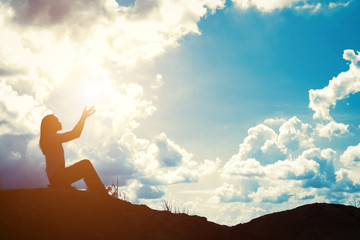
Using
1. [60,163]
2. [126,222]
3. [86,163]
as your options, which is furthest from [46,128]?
[126,222]

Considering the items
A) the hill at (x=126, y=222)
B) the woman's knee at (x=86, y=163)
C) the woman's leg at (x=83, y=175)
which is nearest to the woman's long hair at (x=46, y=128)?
the woman's leg at (x=83, y=175)

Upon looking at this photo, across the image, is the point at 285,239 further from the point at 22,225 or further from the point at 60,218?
the point at 22,225

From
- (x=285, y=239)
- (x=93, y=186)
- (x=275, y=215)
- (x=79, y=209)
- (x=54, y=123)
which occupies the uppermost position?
(x=54, y=123)

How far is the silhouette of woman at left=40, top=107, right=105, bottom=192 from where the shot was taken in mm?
7652

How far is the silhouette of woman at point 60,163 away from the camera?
765 centimetres

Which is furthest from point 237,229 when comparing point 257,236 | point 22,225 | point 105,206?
point 22,225

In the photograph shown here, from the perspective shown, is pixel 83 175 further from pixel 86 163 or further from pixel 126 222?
pixel 126 222

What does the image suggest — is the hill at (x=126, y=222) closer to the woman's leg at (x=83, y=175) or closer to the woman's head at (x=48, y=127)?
the woman's leg at (x=83, y=175)

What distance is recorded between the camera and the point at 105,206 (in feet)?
24.6

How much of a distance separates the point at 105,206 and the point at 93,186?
62cm

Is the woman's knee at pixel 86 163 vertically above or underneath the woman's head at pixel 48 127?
underneath

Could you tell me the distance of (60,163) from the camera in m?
7.72

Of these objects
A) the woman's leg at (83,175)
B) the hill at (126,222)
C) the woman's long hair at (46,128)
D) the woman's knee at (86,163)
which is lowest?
the hill at (126,222)

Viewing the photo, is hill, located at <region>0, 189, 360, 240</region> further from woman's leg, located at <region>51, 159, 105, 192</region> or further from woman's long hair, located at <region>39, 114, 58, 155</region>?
woman's long hair, located at <region>39, 114, 58, 155</region>
